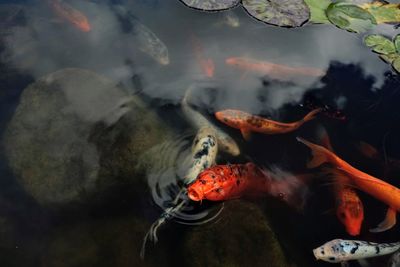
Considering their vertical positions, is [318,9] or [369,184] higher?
[318,9]

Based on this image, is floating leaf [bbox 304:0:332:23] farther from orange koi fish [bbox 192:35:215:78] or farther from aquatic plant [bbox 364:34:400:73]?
orange koi fish [bbox 192:35:215:78]

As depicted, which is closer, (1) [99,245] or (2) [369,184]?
(1) [99,245]

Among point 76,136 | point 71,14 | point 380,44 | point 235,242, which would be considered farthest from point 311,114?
point 71,14

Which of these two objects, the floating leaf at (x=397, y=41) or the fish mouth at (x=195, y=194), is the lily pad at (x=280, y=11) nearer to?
the floating leaf at (x=397, y=41)

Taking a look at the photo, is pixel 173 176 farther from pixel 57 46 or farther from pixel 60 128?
pixel 57 46

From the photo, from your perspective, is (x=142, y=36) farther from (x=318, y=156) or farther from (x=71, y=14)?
(x=318, y=156)

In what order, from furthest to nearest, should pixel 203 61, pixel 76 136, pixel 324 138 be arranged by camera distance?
pixel 203 61, pixel 324 138, pixel 76 136
